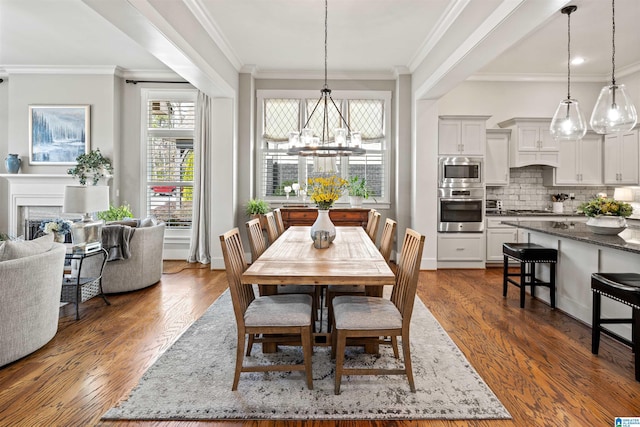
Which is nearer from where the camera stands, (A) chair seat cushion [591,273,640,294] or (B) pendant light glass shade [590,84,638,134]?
(A) chair seat cushion [591,273,640,294]

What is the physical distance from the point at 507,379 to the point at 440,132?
4.07 meters

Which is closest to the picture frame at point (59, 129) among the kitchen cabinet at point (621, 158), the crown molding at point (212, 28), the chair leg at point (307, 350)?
the crown molding at point (212, 28)

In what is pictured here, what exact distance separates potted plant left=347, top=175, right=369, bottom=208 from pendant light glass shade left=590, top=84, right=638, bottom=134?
325 cm

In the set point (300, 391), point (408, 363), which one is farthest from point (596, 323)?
point (300, 391)

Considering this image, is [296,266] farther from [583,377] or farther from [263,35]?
[263,35]

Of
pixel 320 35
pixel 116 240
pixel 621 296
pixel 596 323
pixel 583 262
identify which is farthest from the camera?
pixel 320 35

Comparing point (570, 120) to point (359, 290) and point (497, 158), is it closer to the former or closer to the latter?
point (497, 158)

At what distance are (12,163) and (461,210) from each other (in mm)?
7137

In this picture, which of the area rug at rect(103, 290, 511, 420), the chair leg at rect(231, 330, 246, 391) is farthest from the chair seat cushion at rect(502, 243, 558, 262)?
the chair leg at rect(231, 330, 246, 391)

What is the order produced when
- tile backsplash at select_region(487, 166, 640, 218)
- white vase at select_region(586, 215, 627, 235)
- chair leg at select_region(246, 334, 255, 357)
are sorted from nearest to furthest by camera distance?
chair leg at select_region(246, 334, 255, 357) < white vase at select_region(586, 215, 627, 235) < tile backsplash at select_region(487, 166, 640, 218)

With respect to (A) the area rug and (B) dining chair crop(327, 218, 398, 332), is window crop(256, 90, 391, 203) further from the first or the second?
(A) the area rug

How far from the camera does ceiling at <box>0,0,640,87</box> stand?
3203 millimetres

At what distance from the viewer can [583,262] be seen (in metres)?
3.32

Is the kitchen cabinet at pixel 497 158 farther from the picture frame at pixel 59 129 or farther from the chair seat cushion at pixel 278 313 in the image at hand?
the picture frame at pixel 59 129
